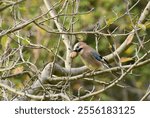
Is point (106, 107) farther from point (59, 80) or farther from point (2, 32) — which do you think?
point (2, 32)

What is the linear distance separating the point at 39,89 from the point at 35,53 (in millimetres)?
1566

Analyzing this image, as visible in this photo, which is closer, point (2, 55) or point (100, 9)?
point (2, 55)

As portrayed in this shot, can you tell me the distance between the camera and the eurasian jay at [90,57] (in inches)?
220

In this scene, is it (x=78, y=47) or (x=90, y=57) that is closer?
(x=78, y=47)

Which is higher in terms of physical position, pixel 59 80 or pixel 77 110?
pixel 59 80

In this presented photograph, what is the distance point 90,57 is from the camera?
6262 mm

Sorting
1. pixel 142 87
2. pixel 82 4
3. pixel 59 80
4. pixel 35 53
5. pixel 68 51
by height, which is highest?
pixel 82 4

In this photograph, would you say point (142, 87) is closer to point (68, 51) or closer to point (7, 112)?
point (68, 51)

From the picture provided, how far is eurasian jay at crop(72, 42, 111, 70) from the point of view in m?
5.60

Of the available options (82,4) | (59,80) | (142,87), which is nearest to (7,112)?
(59,80)

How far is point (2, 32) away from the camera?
4695 mm

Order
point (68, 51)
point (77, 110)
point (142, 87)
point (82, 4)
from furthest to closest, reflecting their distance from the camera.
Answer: point (142, 87)
point (82, 4)
point (68, 51)
point (77, 110)

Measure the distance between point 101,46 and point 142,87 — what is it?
157 cm

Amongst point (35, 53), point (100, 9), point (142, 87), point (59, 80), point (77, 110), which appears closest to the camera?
point (77, 110)
